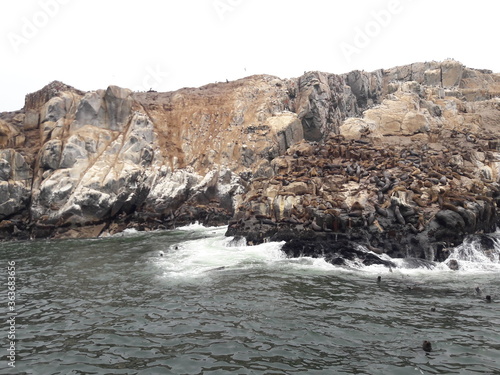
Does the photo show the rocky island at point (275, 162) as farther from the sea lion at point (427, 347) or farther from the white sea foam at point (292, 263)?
the sea lion at point (427, 347)

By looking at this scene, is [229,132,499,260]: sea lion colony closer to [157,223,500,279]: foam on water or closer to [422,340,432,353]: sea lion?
[157,223,500,279]: foam on water

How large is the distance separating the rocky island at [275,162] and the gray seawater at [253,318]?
12.8 ft

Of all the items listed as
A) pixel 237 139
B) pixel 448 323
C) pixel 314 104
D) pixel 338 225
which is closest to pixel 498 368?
pixel 448 323

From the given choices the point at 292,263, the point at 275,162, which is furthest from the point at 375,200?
the point at 275,162

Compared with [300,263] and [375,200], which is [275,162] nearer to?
[375,200]

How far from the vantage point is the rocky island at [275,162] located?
76.6 ft

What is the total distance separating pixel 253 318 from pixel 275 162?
967 inches

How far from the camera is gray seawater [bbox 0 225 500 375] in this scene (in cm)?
943

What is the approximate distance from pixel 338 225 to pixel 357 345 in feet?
43.7

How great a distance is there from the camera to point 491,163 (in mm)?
34156

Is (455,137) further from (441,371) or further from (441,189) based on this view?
(441,371)

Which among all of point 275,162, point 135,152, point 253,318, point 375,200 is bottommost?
point 253,318

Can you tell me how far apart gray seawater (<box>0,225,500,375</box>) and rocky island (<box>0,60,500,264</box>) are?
3897mm

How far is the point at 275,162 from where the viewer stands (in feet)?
117
